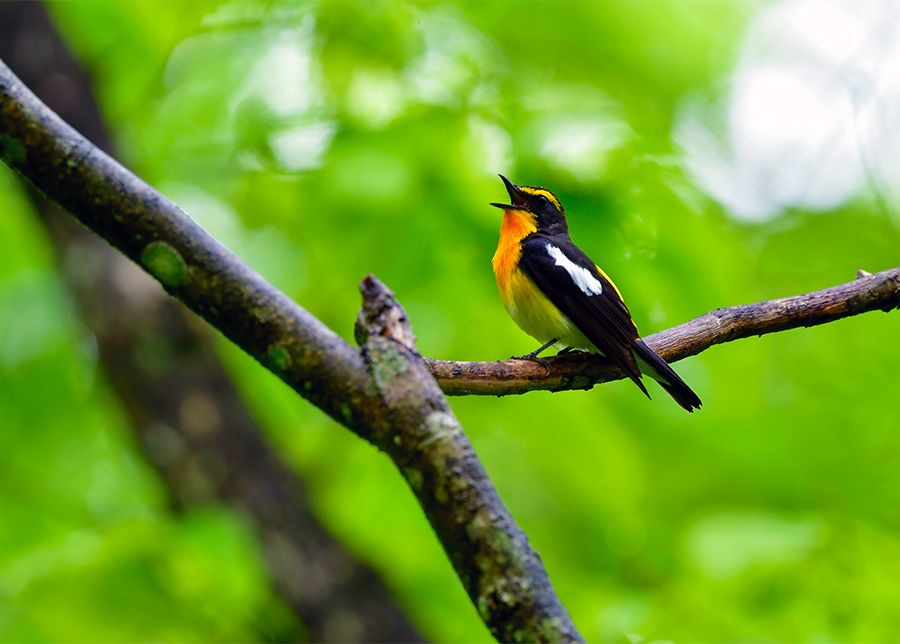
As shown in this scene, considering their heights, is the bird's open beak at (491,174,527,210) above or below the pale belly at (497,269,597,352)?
above

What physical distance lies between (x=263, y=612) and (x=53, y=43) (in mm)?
4449

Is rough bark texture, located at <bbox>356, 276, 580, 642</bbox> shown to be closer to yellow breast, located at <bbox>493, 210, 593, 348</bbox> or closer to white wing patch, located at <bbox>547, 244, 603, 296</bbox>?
yellow breast, located at <bbox>493, 210, 593, 348</bbox>

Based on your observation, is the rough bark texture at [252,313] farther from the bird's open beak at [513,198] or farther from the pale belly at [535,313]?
the bird's open beak at [513,198]

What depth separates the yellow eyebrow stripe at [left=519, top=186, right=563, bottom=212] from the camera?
5.53 m

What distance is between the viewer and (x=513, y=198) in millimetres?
5504

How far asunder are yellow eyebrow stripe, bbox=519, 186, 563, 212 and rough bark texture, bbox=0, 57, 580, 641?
145 inches

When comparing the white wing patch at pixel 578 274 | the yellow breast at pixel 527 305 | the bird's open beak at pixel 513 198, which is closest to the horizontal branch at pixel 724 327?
the yellow breast at pixel 527 305

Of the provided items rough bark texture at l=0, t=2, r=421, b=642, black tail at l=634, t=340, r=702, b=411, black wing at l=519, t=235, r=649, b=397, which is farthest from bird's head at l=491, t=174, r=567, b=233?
rough bark texture at l=0, t=2, r=421, b=642

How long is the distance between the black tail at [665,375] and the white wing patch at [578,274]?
55 centimetres

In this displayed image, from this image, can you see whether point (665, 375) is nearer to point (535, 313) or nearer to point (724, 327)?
point (724, 327)

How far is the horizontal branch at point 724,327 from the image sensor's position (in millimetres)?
3246

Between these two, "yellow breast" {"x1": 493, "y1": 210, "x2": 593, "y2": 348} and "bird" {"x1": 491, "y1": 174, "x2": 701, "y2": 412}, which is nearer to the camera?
"bird" {"x1": 491, "y1": 174, "x2": 701, "y2": 412}

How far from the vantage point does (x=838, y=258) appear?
6.19 meters

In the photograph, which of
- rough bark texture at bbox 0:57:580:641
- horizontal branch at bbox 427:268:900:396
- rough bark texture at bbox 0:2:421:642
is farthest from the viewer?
rough bark texture at bbox 0:2:421:642
